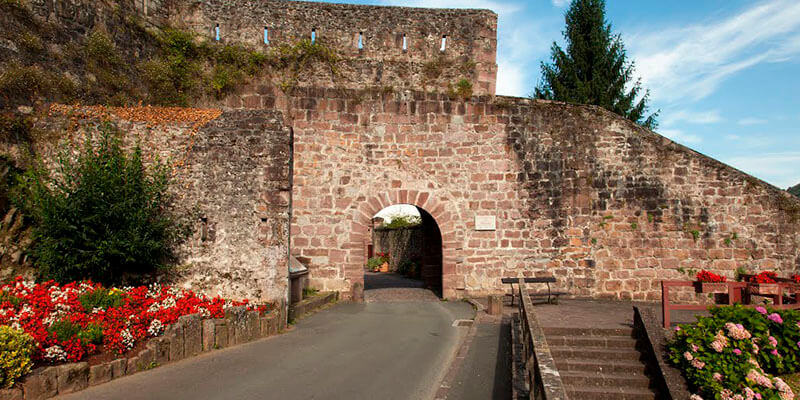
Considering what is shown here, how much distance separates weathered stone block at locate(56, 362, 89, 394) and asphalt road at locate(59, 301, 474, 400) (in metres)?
0.12

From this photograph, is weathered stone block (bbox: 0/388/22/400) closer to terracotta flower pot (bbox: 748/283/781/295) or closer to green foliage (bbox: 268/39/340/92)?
green foliage (bbox: 268/39/340/92)

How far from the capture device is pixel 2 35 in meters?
9.30

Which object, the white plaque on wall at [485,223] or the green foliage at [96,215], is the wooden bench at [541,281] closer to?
the white plaque on wall at [485,223]

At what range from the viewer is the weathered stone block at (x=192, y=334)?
7195 mm

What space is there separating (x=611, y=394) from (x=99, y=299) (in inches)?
272

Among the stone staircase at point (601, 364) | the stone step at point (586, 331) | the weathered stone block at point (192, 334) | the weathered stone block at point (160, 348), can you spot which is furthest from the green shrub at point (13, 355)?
the stone step at point (586, 331)

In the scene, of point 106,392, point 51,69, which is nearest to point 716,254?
point 106,392

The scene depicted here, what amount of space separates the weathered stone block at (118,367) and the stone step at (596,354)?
5590 millimetres

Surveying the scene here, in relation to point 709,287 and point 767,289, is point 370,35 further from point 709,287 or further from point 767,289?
point 767,289

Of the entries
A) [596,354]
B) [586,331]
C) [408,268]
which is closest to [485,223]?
[586,331]

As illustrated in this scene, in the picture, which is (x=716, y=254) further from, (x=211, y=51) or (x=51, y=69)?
(x=51, y=69)

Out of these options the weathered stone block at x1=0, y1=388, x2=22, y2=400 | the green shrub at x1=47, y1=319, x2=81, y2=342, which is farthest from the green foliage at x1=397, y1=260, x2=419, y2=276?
the weathered stone block at x1=0, y1=388, x2=22, y2=400

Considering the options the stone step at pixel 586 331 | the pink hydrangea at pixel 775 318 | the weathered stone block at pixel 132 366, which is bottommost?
the weathered stone block at pixel 132 366

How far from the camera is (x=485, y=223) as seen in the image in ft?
44.3
